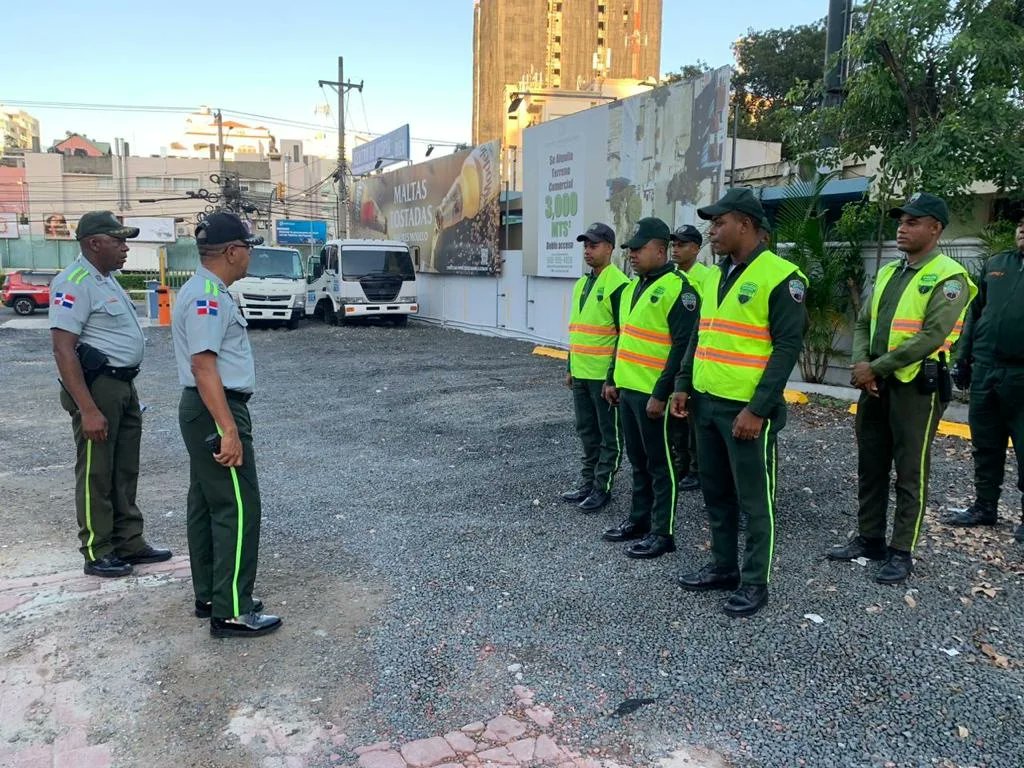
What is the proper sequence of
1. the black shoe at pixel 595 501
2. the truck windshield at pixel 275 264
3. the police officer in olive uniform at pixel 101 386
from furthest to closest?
the truck windshield at pixel 275 264
the black shoe at pixel 595 501
the police officer in olive uniform at pixel 101 386

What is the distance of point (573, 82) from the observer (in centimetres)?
9125

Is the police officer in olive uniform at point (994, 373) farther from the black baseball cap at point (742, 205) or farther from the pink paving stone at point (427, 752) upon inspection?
the pink paving stone at point (427, 752)

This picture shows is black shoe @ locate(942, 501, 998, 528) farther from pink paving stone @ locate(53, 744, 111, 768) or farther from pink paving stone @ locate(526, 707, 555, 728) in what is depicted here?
pink paving stone @ locate(53, 744, 111, 768)

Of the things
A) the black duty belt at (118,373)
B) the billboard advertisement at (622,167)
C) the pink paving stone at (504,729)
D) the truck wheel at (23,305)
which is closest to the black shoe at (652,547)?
the pink paving stone at (504,729)

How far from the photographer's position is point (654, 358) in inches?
171

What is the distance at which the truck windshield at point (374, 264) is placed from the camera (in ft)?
65.3

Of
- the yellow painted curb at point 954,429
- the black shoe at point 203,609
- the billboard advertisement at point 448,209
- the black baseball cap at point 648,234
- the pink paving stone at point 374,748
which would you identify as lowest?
the pink paving stone at point 374,748

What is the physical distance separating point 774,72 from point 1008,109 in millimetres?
26669

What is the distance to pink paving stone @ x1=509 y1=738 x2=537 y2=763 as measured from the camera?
2613 mm

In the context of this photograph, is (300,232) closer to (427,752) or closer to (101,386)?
(101,386)

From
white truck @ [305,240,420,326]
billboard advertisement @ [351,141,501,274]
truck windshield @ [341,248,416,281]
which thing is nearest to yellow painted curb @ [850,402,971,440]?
billboard advertisement @ [351,141,501,274]

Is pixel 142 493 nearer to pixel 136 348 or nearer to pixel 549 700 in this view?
pixel 136 348

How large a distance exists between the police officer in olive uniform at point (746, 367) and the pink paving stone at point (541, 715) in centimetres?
117

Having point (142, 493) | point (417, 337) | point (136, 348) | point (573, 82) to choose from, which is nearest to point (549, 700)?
point (136, 348)
